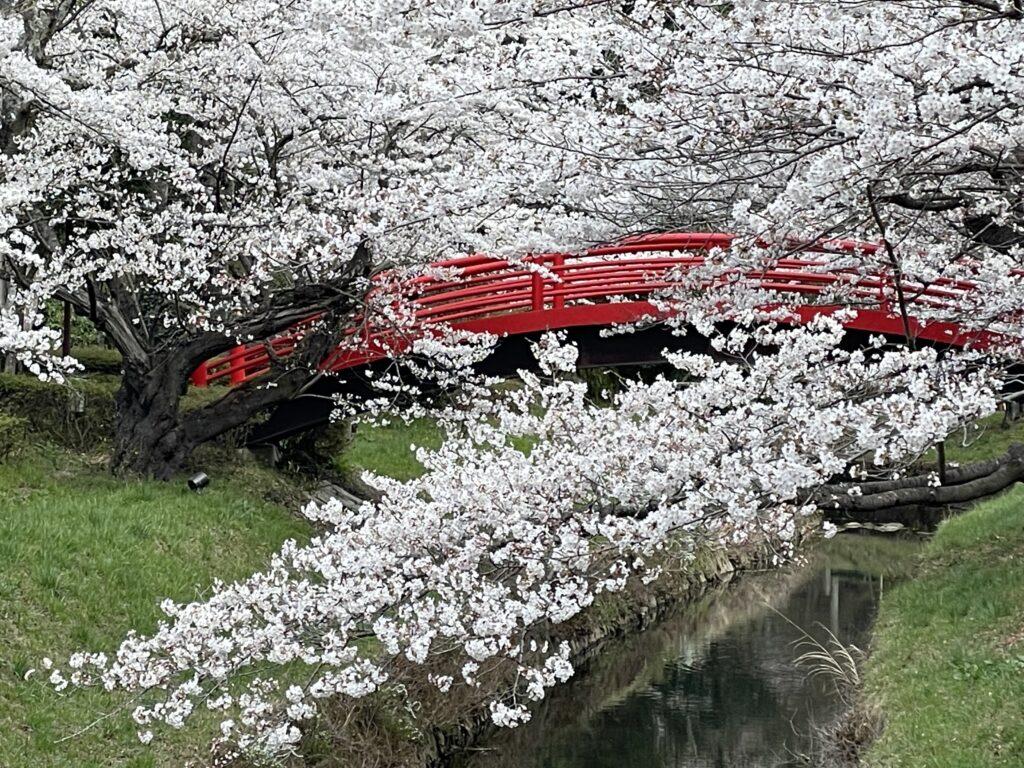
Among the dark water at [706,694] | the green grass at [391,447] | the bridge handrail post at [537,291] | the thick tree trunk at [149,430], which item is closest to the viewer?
the dark water at [706,694]

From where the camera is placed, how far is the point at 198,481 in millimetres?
12953

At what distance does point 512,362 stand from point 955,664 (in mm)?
6654

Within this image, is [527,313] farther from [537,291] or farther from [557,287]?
[557,287]

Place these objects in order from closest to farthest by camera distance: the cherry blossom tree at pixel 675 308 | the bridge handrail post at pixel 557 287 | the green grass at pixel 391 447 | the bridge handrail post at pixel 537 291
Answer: the cherry blossom tree at pixel 675 308 < the bridge handrail post at pixel 557 287 < the bridge handrail post at pixel 537 291 < the green grass at pixel 391 447

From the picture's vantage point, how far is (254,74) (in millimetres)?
12094

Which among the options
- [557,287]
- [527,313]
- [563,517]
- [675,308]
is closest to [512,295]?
[527,313]

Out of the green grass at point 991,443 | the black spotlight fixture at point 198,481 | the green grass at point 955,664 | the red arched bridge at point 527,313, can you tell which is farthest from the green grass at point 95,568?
the green grass at point 991,443

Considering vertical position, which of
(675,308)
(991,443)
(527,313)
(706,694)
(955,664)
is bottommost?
(991,443)

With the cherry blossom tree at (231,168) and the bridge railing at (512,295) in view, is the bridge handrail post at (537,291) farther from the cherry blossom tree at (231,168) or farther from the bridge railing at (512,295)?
the cherry blossom tree at (231,168)

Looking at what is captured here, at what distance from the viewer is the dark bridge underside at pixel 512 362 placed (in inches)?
533

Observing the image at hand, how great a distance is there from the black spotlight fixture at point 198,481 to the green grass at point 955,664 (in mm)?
6954

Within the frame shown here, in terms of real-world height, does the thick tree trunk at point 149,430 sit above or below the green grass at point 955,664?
above

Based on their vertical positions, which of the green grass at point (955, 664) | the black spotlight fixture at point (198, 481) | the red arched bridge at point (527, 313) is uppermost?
the red arched bridge at point (527, 313)

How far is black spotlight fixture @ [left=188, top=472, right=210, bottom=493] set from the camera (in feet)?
42.3
